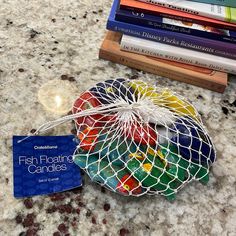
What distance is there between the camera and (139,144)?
582 mm

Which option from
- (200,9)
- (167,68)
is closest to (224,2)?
(200,9)

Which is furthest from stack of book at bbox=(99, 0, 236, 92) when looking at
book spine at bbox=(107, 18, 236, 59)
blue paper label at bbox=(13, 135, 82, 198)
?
blue paper label at bbox=(13, 135, 82, 198)

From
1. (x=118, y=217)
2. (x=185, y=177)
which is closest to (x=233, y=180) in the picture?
(x=185, y=177)

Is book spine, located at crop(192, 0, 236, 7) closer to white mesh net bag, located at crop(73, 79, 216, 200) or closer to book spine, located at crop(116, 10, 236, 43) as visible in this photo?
book spine, located at crop(116, 10, 236, 43)

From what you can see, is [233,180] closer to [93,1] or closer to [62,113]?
[62,113]

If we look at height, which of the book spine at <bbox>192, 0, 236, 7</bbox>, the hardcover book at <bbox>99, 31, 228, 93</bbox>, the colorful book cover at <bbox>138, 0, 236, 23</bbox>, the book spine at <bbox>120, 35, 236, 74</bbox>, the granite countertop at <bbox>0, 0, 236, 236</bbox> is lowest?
the granite countertop at <bbox>0, 0, 236, 236</bbox>

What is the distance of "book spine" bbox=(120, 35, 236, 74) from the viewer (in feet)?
2.51

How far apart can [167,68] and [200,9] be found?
0.45 ft

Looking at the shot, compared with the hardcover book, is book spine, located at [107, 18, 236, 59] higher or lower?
higher

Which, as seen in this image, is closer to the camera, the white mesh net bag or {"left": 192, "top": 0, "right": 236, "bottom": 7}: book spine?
the white mesh net bag

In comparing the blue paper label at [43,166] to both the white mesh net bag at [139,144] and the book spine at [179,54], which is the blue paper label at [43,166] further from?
the book spine at [179,54]

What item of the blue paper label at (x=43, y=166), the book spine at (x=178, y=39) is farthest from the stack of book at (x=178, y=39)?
the blue paper label at (x=43, y=166)

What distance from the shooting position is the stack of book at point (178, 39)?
74 cm

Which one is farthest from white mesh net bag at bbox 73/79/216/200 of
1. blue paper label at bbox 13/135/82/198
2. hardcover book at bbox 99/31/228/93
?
hardcover book at bbox 99/31/228/93
